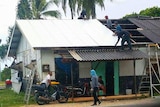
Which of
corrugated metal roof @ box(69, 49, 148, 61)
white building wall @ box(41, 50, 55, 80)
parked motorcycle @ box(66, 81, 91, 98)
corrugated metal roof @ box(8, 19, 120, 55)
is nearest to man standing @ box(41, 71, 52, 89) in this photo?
parked motorcycle @ box(66, 81, 91, 98)

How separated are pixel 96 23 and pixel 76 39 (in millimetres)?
3366

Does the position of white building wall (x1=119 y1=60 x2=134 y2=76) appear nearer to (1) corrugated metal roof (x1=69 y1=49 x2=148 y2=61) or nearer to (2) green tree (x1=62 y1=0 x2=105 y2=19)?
(1) corrugated metal roof (x1=69 y1=49 x2=148 y2=61)

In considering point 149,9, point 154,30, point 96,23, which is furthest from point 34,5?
point 154,30

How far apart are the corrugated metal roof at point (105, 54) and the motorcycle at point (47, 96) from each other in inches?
72.8

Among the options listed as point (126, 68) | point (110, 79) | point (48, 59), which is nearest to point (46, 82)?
point (48, 59)

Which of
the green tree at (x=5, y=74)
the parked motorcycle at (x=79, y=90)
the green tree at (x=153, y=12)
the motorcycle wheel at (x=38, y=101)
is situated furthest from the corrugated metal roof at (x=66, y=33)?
the green tree at (x=5, y=74)

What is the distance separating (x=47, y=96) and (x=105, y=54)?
359 centimetres

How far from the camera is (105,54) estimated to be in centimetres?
1675

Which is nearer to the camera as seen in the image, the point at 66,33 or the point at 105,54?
the point at 105,54

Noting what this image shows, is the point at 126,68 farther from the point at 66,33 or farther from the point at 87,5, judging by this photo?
the point at 87,5

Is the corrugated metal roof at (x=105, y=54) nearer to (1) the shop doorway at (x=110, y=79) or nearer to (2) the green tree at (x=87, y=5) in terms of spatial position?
(1) the shop doorway at (x=110, y=79)

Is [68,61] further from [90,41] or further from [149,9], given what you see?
[149,9]

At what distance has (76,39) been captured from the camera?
17922 millimetres

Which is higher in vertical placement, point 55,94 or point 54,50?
point 54,50
